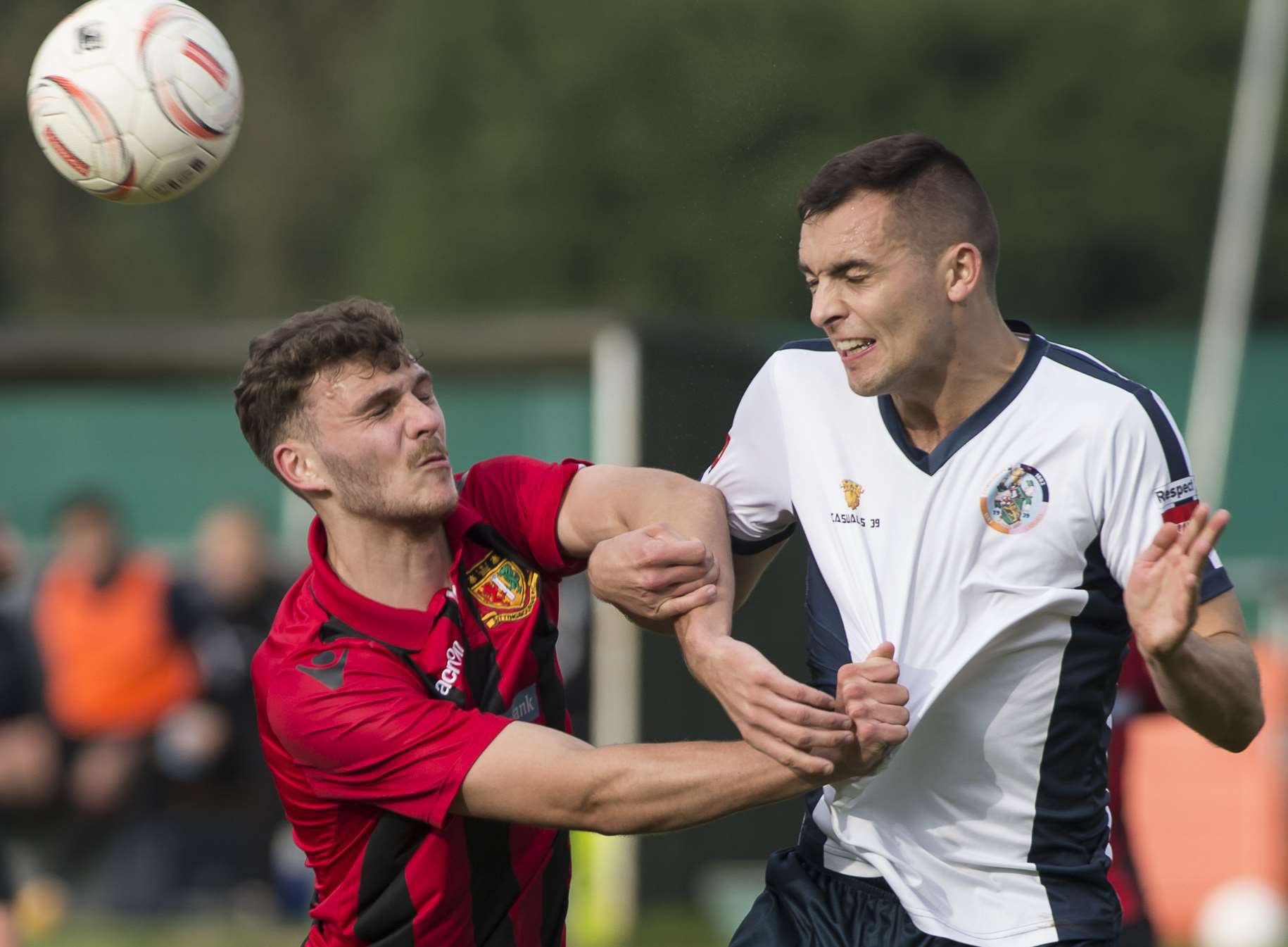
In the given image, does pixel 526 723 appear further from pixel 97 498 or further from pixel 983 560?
pixel 97 498

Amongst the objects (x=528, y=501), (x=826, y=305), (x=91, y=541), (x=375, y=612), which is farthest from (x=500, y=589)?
(x=91, y=541)

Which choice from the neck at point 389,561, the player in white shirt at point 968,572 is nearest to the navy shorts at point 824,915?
the player in white shirt at point 968,572

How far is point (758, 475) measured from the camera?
14.1 ft

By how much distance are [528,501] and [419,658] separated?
52cm

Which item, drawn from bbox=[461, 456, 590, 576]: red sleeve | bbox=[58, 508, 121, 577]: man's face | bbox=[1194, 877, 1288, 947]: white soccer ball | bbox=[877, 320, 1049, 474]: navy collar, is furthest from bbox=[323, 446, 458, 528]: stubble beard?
bbox=[58, 508, 121, 577]: man's face

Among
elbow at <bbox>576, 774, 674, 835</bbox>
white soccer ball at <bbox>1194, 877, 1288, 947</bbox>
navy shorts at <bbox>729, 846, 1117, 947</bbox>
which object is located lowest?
white soccer ball at <bbox>1194, 877, 1288, 947</bbox>

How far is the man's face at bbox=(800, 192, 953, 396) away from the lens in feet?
12.7

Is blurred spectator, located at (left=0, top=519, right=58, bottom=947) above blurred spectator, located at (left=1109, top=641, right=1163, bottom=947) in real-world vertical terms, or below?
below

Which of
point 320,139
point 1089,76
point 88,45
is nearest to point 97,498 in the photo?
point 88,45

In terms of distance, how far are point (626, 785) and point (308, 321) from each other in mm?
1346

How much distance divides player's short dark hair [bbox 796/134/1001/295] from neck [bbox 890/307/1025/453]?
A: 0.13m

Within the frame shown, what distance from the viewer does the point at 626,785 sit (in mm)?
3697

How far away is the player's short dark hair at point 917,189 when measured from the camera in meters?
3.90

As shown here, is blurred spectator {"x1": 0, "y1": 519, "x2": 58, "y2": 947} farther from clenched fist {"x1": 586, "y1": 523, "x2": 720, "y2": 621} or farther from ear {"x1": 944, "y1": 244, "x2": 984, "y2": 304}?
ear {"x1": 944, "y1": 244, "x2": 984, "y2": 304}
